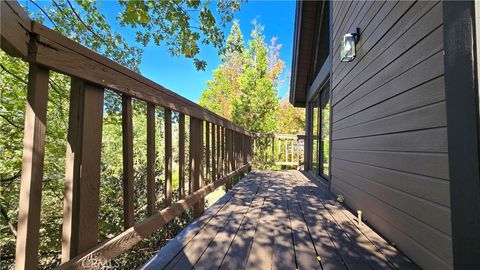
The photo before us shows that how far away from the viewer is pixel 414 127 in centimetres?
162

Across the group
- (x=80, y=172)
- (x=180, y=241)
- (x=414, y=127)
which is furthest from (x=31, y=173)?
(x=414, y=127)

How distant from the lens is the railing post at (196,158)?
2.40 metres

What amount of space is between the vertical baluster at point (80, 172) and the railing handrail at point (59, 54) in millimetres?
69

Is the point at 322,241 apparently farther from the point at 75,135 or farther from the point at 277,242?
the point at 75,135

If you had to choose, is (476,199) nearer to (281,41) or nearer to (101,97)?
(101,97)

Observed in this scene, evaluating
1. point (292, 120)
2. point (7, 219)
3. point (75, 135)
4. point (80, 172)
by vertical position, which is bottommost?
point (7, 219)

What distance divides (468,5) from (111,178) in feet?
12.6

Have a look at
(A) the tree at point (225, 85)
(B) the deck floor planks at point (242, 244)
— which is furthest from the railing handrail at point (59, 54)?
(A) the tree at point (225, 85)

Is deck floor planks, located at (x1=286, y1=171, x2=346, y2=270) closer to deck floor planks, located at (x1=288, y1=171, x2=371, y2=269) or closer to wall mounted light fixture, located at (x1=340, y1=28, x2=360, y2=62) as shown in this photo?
deck floor planks, located at (x1=288, y1=171, x2=371, y2=269)

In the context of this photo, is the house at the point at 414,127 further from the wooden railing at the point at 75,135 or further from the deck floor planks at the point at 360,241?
the wooden railing at the point at 75,135

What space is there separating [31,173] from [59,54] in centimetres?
39

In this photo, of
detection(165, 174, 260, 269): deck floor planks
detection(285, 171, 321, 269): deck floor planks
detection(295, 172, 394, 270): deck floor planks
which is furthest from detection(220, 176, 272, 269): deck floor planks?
detection(295, 172, 394, 270): deck floor planks

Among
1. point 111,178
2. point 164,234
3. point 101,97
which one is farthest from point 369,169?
point 111,178

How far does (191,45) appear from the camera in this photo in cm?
381
